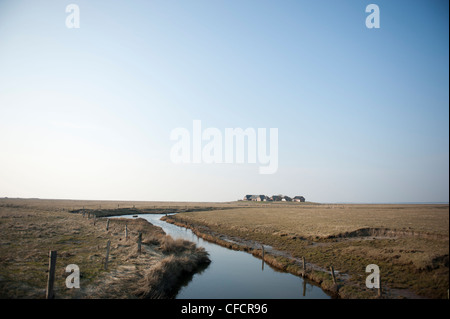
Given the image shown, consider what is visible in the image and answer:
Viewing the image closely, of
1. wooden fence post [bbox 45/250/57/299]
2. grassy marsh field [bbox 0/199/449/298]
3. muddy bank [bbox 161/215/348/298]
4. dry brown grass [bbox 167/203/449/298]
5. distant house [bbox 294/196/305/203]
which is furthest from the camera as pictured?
distant house [bbox 294/196/305/203]

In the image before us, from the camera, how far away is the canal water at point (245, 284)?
56.4 feet

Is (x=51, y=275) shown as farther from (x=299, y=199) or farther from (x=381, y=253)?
(x=299, y=199)

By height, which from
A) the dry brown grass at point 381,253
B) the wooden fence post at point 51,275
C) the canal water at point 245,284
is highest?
the wooden fence post at point 51,275

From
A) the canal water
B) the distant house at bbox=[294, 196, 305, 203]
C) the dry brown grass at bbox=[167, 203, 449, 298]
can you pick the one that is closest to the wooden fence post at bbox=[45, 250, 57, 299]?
the canal water

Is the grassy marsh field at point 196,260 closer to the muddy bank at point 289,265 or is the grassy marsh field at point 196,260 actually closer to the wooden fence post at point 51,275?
the muddy bank at point 289,265

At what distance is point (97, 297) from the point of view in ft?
44.5

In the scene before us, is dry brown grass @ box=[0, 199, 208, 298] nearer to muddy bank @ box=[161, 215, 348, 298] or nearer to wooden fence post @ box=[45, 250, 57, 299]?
wooden fence post @ box=[45, 250, 57, 299]

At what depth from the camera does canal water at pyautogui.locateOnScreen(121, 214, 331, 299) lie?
1720cm

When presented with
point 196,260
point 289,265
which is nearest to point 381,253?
point 289,265

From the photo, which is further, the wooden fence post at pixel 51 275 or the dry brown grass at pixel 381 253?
the dry brown grass at pixel 381 253

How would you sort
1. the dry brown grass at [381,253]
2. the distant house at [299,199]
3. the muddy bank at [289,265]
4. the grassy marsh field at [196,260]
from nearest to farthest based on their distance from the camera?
1. the grassy marsh field at [196,260]
2. the dry brown grass at [381,253]
3. the muddy bank at [289,265]
4. the distant house at [299,199]

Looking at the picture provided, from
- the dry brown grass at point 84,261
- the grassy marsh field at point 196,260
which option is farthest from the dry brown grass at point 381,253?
the dry brown grass at point 84,261
